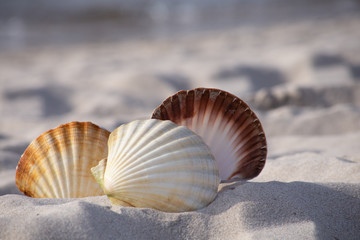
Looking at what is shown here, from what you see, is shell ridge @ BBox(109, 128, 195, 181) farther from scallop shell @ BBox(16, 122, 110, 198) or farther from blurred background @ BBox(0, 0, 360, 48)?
blurred background @ BBox(0, 0, 360, 48)

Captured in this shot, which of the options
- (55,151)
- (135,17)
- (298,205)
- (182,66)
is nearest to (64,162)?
(55,151)

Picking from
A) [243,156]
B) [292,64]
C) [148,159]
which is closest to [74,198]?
[148,159]

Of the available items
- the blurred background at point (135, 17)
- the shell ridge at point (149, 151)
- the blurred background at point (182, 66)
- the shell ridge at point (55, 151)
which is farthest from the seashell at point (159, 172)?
the blurred background at point (135, 17)

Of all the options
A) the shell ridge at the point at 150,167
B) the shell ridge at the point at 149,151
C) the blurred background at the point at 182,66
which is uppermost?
the shell ridge at the point at 149,151

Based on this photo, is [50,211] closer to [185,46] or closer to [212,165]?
[212,165]

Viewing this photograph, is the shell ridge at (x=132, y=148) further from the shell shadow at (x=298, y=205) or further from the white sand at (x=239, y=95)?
the shell shadow at (x=298, y=205)

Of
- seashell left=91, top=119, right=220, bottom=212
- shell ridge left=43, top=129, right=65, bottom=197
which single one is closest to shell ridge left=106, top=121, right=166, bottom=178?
seashell left=91, top=119, right=220, bottom=212
